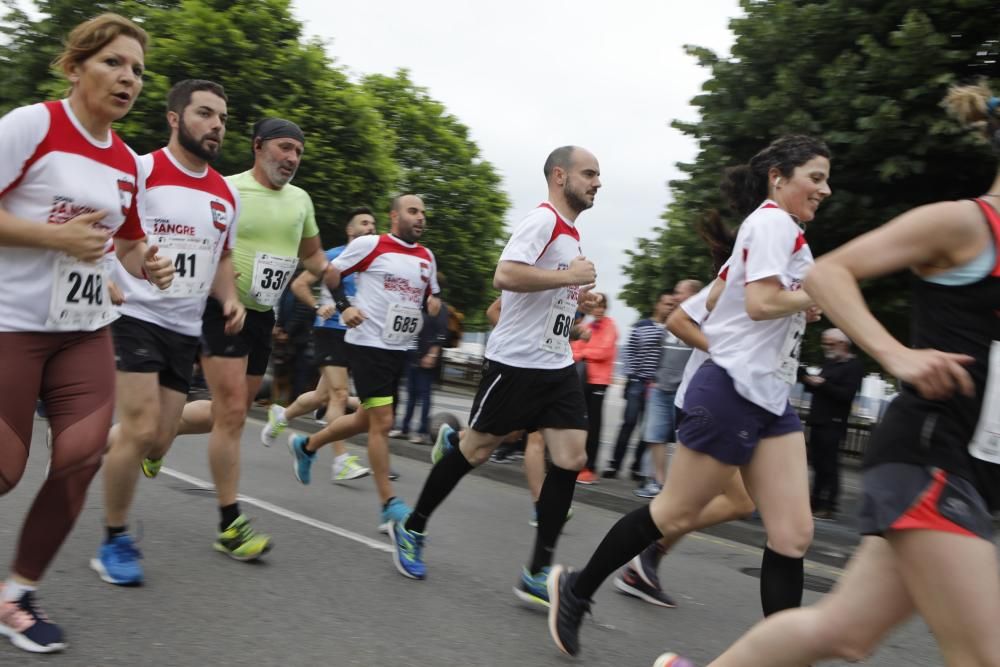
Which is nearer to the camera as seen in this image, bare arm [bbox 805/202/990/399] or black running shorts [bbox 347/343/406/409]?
bare arm [bbox 805/202/990/399]

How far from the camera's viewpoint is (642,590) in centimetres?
522

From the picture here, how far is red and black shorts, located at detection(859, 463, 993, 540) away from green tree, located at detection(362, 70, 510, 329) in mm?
34366

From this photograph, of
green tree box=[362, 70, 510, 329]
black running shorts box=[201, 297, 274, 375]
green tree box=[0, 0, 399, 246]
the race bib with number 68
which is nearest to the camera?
black running shorts box=[201, 297, 274, 375]

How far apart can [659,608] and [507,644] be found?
1.21 meters

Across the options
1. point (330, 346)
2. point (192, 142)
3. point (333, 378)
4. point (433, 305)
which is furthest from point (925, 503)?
point (330, 346)

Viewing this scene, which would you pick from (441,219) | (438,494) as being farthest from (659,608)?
(441,219)

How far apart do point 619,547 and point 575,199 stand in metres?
1.69

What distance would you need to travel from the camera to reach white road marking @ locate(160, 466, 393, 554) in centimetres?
575

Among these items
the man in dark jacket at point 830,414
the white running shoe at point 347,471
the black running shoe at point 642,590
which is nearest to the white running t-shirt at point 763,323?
the black running shoe at point 642,590

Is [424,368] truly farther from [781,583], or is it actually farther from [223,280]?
[781,583]

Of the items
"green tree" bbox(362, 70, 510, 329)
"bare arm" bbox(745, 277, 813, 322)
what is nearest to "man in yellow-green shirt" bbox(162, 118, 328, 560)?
"bare arm" bbox(745, 277, 813, 322)

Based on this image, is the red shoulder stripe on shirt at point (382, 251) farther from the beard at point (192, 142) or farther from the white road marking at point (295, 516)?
the beard at point (192, 142)

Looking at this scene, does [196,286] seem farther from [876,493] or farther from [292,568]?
[876,493]

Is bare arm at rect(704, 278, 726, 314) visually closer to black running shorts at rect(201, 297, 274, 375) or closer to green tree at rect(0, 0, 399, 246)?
black running shorts at rect(201, 297, 274, 375)
